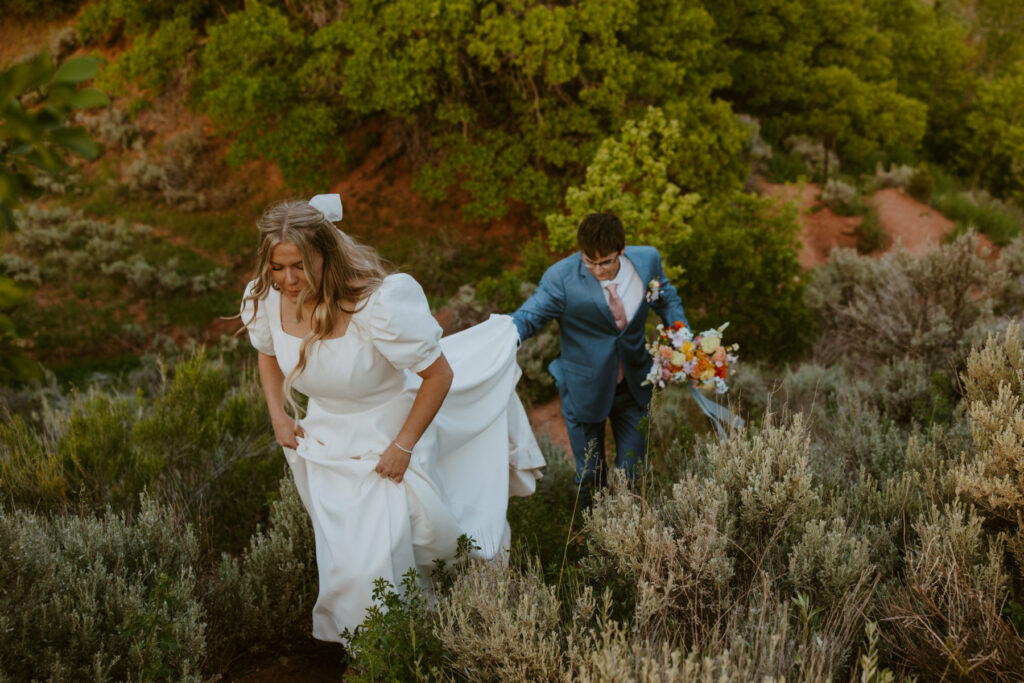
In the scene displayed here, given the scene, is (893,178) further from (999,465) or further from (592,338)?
(999,465)

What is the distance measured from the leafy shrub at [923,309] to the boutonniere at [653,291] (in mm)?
3088

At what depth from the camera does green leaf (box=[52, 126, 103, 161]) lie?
4.38ft

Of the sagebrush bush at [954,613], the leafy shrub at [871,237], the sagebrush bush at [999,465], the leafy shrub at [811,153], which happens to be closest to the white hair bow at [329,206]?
the sagebrush bush at [954,613]

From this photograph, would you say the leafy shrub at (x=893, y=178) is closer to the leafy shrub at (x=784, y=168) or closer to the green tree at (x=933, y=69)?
the leafy shrub at (x=784, y=168)

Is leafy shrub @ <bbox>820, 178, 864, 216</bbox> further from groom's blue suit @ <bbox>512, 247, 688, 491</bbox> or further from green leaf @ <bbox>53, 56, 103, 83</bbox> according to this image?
green leaf @ <bbox>53, 56, 103, 83</bbox>

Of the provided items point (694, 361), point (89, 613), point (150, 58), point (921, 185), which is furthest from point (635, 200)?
point (921, 185)

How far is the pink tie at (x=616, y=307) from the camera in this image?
4.32 metres

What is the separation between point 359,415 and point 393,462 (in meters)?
0.25

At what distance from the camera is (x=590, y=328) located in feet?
14.4

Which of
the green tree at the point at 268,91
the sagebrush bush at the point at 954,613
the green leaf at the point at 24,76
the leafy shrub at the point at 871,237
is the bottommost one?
the leafy shrub at the point at 871,237

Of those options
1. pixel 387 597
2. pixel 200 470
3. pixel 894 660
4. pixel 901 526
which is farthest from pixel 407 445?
pixel 200 470

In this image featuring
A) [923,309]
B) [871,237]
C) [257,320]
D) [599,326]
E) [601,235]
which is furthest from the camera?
[871,237]

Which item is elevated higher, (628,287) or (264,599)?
(628,287)

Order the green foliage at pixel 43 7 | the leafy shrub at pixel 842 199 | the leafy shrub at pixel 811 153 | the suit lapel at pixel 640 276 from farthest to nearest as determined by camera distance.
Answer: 1. the green foliage at pixel 43 7
2. the leafy shrub at pixel 811 153
3. the leafy shrub at pixel 842 199
4. the suit lapel at pixel 640 276
